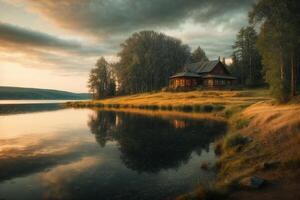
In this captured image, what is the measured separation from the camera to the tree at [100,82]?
103 meters

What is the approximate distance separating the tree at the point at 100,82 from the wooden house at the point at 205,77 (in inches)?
1222

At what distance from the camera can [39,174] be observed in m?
13.2

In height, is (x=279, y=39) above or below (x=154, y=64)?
below

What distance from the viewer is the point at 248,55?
8094 centimetres

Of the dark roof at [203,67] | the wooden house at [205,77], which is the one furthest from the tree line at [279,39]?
the dark roof at [203,67]

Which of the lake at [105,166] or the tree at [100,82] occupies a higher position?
the tree at [100,82]

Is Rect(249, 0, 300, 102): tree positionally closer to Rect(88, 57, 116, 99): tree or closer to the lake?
the lake

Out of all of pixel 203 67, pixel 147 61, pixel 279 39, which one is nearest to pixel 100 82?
pixel 147 61

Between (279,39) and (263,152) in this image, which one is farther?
(279,39)

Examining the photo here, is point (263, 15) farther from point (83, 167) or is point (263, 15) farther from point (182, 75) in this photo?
point (182, 75)

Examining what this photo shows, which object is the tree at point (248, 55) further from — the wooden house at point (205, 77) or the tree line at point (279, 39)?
the tree line at point (279, 39)

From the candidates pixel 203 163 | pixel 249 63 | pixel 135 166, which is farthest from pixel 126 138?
pixel 249 63

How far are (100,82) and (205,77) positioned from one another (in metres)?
47.2

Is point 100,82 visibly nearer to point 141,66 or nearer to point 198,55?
point 141,66
